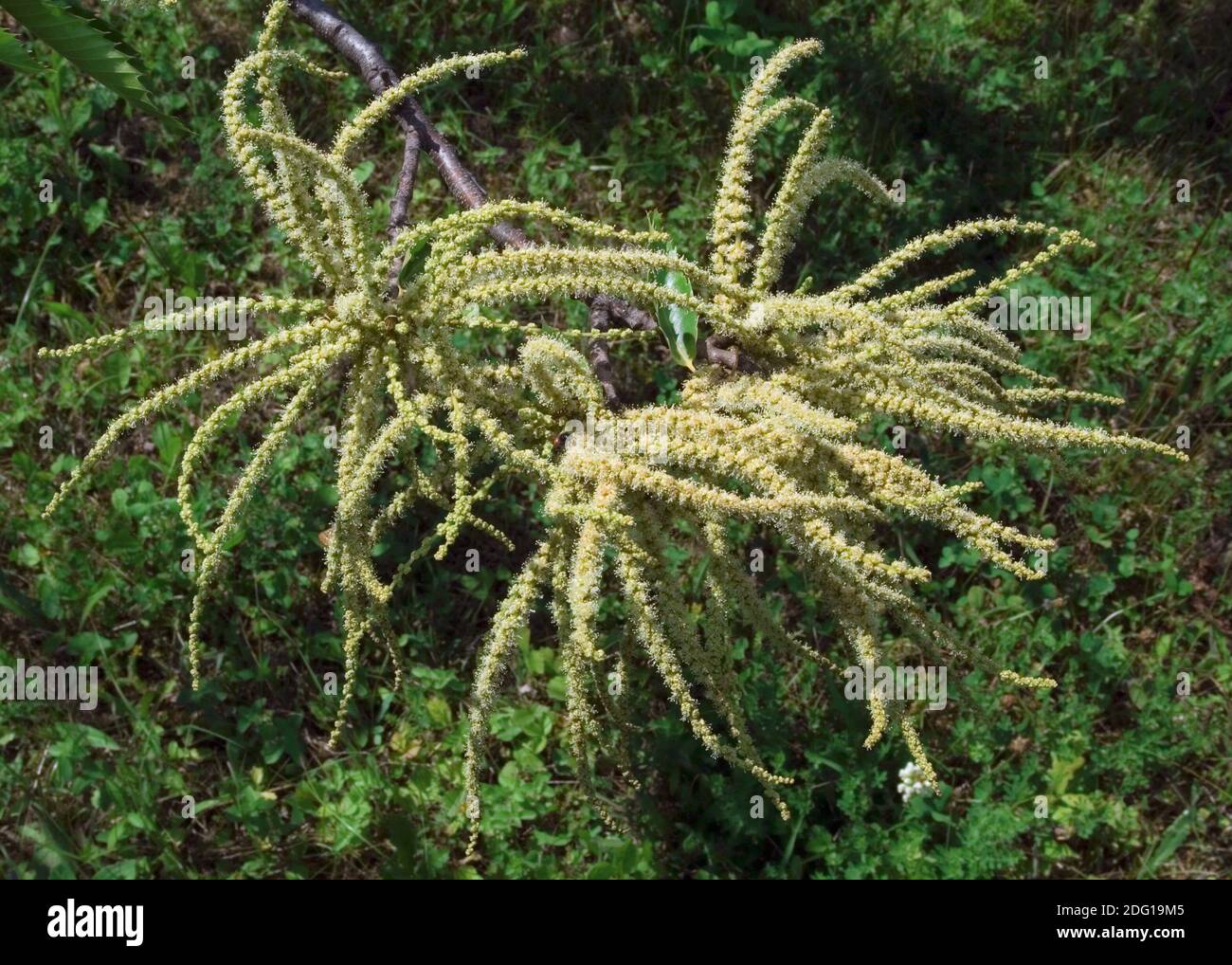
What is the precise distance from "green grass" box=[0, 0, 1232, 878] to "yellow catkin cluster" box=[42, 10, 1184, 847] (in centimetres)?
180

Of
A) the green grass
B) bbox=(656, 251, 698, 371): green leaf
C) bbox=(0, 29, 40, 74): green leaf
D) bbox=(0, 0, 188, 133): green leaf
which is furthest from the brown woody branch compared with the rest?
the green grass

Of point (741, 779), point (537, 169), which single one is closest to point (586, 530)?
point (741, 779)

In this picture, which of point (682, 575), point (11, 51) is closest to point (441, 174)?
point (11, 51)

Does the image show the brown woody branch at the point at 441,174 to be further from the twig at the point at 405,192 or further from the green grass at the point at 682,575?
the green grass at the point at 682,575

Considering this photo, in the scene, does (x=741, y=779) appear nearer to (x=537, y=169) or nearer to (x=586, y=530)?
(x=586, y=530)

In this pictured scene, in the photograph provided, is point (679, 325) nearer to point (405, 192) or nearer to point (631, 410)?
point (631, 410)

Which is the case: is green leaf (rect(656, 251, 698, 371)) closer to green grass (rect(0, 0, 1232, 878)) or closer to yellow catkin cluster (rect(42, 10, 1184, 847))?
yellow catkin cluster (rect(42, 10, 1184, 847))

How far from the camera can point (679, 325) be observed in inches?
82.0

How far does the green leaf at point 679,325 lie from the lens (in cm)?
207

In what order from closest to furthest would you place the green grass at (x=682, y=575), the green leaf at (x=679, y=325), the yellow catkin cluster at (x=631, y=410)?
the yellow catkin cluster at (x=631, y=410) → the green leaf at (x=679, y=325) → the green grass at (x=682, y=575)

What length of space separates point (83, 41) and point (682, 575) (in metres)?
2.74

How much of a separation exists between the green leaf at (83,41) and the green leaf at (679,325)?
960mm

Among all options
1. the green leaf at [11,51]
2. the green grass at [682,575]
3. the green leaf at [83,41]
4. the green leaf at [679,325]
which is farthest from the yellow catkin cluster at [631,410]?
the green grass at [682,575]

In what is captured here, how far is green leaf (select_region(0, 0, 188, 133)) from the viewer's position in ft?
5.45
